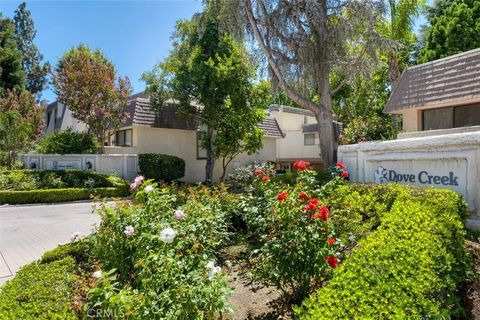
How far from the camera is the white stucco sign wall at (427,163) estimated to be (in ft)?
18.4

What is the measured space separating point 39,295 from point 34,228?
670 cm

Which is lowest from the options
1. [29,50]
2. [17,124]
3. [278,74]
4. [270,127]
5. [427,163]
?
[427,163]

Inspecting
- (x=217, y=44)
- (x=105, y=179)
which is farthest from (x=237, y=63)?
(x=105, y=179)

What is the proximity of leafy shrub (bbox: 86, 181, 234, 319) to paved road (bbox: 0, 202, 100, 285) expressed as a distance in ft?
8.33

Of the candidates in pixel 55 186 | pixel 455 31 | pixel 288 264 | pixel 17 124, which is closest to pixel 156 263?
pixel 288 264

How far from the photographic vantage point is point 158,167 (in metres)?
15.9

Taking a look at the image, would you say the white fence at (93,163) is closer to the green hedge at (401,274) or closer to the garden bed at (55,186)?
the garden bed at (55,186)

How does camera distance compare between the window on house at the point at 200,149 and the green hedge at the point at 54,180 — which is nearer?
the green hedge at the point at 54,180

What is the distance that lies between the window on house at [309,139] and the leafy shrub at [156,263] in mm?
20492

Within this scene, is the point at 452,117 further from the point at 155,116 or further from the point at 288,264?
the point at 155,116

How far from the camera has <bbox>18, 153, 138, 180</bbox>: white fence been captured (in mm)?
15391

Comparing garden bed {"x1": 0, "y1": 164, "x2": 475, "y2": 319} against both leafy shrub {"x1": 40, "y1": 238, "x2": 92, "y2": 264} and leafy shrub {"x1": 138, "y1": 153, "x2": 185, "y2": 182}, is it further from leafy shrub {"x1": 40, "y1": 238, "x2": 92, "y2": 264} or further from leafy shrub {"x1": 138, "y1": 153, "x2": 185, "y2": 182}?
leafy shrub {"x1": 138, "y1": 153, "x2": 185, "y2": 182}

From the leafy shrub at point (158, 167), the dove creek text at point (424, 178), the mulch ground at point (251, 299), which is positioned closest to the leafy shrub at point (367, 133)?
the dove creek text at point (424, 178)
